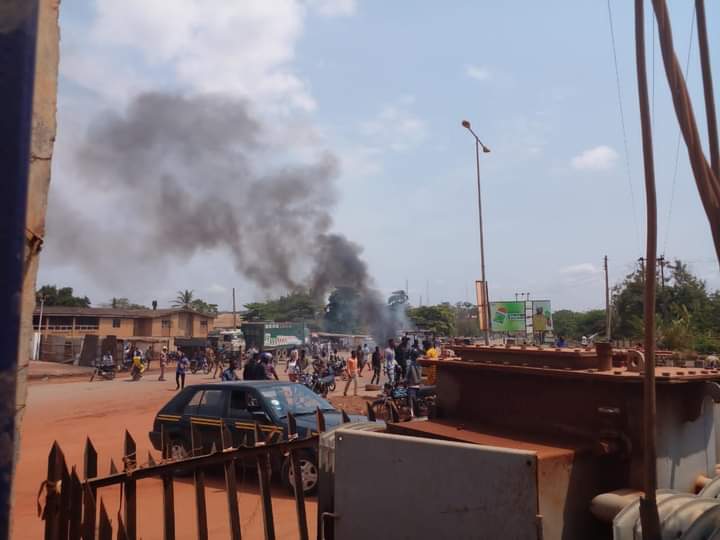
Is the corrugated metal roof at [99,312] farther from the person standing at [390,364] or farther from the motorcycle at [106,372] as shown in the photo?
the person standing at [390,364]

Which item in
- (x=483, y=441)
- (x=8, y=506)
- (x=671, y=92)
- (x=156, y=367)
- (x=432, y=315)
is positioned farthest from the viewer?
(x=432, y=315)

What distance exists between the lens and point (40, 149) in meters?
2.38

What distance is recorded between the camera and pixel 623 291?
4416cm

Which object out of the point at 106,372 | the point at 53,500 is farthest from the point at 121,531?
the point at 106,372

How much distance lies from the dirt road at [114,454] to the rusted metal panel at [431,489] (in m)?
2.27

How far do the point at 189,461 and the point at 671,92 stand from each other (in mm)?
3734

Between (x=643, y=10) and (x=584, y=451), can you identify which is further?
(x=584, y=451)

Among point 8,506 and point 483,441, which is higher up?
point 8,506

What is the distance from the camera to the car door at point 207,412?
798 centimetres

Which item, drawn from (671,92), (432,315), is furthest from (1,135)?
(432,315)

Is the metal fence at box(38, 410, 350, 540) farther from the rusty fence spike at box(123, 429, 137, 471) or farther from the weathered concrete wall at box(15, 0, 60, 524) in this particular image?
the weathered concrete wall at box(15, 0, 60, 524)

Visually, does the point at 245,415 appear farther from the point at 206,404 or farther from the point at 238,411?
the point at 206,404

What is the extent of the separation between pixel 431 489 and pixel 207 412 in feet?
20.6

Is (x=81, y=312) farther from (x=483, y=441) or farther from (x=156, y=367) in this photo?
(x=483, y=441)
